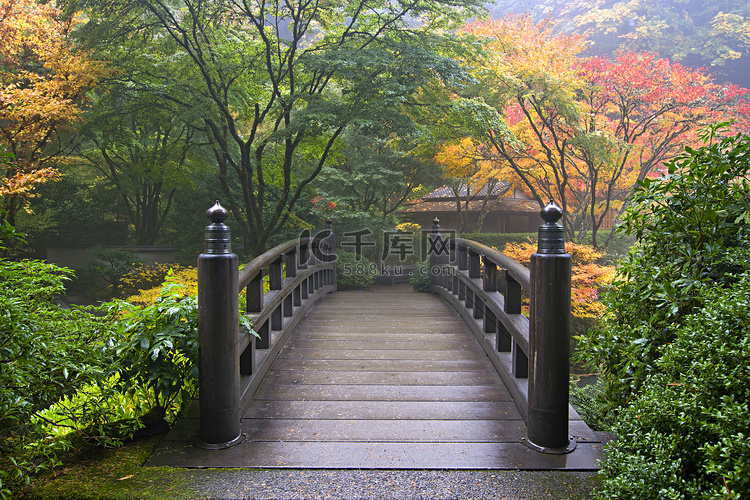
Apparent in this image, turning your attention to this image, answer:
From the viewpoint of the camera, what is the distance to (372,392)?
10.5 ft

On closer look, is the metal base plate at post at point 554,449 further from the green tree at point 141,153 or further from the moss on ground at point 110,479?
the green tree at point 141,153

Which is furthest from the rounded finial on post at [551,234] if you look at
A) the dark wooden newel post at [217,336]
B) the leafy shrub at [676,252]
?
the dark wooden newel post at [217,336]

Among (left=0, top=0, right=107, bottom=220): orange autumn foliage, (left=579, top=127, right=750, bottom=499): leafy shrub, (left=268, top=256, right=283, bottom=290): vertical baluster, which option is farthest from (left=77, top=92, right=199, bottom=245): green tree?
(left=579, top=127, right=750, bottom=499): leafy shrub

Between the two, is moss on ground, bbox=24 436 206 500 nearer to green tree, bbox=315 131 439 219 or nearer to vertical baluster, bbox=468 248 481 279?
vertical baluster, bbox=468 248 481 279

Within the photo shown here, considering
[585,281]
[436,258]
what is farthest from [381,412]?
[585,281]

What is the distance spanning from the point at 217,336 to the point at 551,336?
1.73 meters

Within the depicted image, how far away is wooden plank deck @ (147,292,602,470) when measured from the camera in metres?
2.34

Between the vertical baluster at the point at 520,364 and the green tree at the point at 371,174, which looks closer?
the vertical baluster at the point at 520,364

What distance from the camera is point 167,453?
2.37 metres

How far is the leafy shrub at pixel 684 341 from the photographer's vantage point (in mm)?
1449

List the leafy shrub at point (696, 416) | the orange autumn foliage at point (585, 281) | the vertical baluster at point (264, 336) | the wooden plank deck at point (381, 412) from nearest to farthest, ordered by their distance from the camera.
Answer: the leafy shrub at point (696, 416) < the wooden plank deck at point (381, 412) < the vertical baluster at point (264, 336) < the orange autumn foliage at point (585, 281)

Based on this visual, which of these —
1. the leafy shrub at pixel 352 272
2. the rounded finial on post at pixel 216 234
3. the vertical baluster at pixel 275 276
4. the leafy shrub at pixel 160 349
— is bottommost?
the leafy shrub at pixel 352 272

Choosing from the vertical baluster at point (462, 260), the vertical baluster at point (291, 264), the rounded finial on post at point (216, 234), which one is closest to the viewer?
the rounded finial on post at point (216, 234)

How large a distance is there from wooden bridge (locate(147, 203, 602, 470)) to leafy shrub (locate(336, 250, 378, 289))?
653 cm
